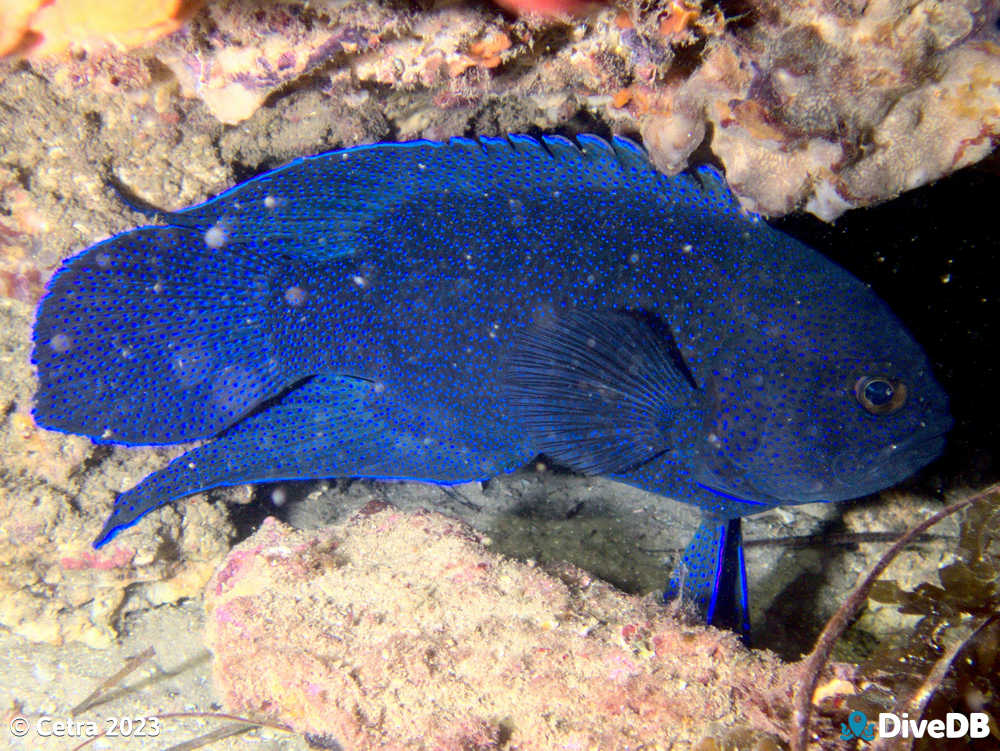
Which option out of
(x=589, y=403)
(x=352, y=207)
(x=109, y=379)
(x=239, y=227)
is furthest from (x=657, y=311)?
(x=109, y=379)

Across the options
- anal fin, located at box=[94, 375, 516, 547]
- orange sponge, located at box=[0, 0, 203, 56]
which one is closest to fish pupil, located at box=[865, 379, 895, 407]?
anal fin, located at box=[94, 375, 516, 547]

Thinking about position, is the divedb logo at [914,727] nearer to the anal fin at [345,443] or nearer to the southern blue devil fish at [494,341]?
the southern blue devil fish at [494,341]

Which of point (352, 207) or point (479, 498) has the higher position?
point (352, 207)

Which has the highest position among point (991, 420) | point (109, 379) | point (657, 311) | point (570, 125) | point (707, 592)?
point (570, 125)

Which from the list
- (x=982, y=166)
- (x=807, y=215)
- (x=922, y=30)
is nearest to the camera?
(x=922, y=30)

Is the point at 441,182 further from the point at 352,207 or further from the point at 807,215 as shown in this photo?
the point at 807,215

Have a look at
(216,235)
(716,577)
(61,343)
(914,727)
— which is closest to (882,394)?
(716,577)

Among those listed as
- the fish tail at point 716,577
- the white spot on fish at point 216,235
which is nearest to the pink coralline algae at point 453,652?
the fish tail at point 716,577

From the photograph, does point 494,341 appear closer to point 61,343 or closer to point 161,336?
point 161,336
